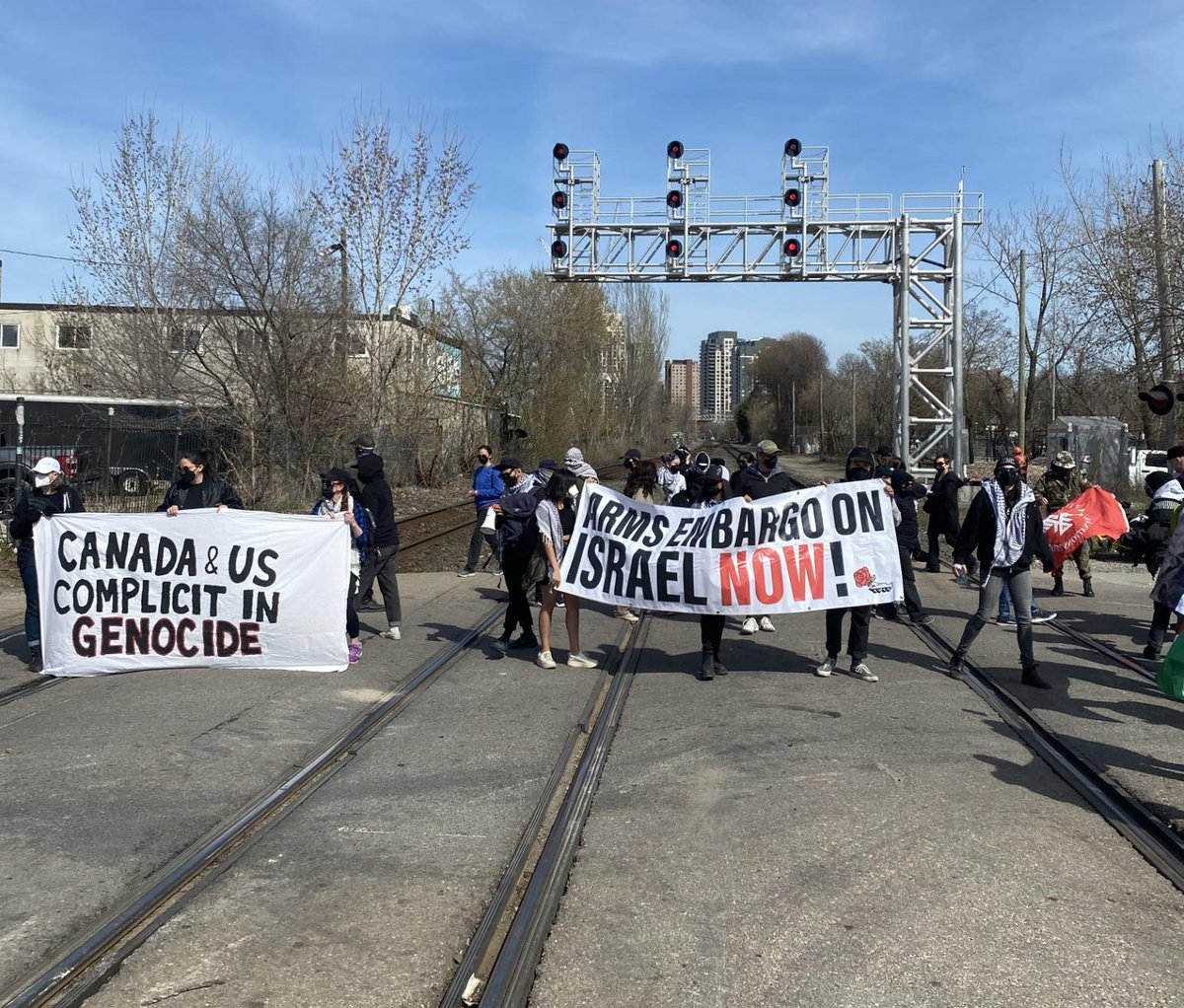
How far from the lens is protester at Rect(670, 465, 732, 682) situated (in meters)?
9.09

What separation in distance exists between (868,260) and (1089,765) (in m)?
23.6

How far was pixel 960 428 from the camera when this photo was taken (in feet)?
88.0

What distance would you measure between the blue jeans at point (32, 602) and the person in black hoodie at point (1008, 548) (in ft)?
25.7

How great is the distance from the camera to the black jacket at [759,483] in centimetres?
977

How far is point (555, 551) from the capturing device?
9523 millimetres

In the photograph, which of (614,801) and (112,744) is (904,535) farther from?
(112,744)

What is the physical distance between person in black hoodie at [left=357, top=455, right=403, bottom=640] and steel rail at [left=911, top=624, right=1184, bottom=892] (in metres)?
5.42

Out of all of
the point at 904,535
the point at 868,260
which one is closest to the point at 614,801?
the point at 904,535

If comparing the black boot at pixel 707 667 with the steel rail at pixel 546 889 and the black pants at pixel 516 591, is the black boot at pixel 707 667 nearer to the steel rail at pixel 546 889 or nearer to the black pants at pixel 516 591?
the steel rail at pixel 546 889

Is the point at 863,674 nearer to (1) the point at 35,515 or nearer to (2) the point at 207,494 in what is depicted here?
(2) the point at 207,494

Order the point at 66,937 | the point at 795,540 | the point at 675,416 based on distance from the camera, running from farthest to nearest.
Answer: the point at 675,416
the point at 795,540
the point at 66,937

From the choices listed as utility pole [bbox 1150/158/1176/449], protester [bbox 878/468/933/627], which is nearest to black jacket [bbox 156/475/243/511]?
protester [bbox 878/468/933/627]

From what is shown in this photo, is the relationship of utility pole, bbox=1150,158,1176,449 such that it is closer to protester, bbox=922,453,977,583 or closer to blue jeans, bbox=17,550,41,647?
protester, bbox=922,453,977,583

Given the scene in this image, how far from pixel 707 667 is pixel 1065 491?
292 inches
